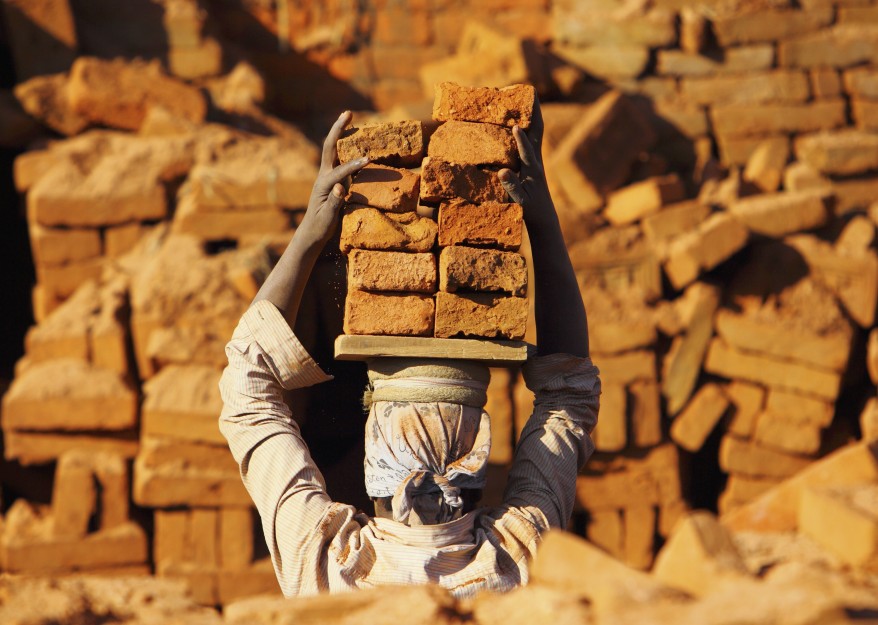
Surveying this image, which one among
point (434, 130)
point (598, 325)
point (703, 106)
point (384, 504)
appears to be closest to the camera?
point (384, 504)

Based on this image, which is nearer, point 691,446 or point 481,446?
point 481,446

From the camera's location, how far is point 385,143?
384 cm

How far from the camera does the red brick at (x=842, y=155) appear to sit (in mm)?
9469

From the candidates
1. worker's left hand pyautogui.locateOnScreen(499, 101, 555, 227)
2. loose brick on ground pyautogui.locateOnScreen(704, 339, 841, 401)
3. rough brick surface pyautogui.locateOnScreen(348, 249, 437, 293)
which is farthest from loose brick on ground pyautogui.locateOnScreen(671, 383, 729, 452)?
rough brick surface pyautogui.locateOnScreen(348, 249, 437, 293)

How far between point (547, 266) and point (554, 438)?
0.57 metres

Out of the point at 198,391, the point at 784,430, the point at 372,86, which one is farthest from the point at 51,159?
the point at 784,430

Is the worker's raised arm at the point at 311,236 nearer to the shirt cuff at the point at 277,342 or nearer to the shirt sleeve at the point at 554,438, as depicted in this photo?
the shirt cuff at the point at 277,342

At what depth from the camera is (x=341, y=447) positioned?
14.5 feet

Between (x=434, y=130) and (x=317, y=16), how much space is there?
7.19 meters

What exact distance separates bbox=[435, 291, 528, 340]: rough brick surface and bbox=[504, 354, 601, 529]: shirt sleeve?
6.7 inches

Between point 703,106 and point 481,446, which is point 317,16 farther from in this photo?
point 481,446

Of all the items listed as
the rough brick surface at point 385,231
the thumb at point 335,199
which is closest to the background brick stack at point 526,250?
the rough brick surface at point 385,231

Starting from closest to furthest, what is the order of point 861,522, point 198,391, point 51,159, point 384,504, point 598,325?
1. point 861,522
2. point 384,504
3. point 198,391
4. point 598,325
5. point 51,159

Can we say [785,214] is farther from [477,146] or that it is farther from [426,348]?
[426,348]
